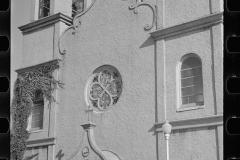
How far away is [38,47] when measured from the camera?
60.5ft

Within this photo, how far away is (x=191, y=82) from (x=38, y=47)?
9358 millimetres

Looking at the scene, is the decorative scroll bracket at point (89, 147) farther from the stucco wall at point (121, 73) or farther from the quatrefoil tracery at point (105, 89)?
the quatrefoil tracery at point (105, 89)

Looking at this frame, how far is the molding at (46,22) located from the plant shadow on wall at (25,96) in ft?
8.31

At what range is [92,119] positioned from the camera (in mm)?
15000

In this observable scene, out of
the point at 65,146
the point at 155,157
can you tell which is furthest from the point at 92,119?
the point at 155,157

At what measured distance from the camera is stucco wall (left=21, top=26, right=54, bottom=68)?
59.0 feet

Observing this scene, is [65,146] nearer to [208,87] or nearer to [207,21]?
[208,87]

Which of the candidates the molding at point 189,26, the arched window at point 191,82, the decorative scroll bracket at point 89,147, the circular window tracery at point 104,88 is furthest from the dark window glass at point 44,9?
the arched window at point 191,82

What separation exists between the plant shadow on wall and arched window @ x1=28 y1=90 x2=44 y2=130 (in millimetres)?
207

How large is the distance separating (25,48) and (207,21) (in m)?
10.9

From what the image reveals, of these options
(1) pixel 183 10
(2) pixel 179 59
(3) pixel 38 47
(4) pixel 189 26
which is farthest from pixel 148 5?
(3) pixel 38 47

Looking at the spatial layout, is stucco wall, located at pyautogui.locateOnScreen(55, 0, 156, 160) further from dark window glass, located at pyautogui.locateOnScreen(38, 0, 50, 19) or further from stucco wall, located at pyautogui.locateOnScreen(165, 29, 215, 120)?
dark window glass, located at pyautogui.locateOnScreen(38, 0, 50, 19)

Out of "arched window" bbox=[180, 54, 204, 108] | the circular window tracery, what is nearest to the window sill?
"arched window" bbox=[180, 54, 204, 108]

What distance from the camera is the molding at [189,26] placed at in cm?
1221
